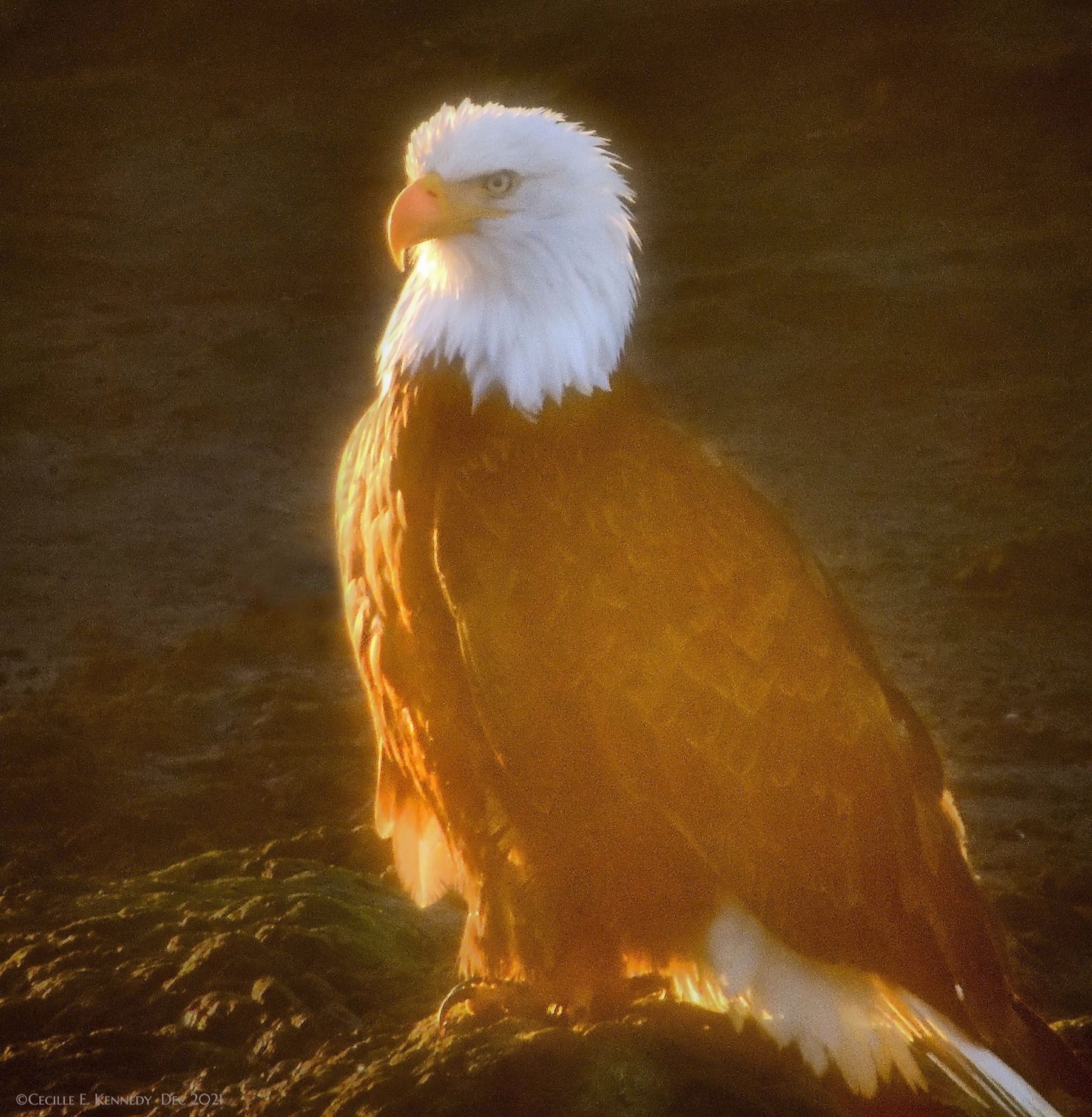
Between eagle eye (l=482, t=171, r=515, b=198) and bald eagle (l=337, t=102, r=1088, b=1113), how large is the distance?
0.26 metres

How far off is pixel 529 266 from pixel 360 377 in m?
3.78

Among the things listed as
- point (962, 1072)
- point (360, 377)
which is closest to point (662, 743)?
point (962, 1072)

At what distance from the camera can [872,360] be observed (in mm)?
5715

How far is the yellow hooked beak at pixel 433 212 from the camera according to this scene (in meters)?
2.08

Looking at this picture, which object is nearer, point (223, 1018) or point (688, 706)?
point (688, 706)

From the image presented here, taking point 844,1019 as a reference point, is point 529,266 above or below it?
above

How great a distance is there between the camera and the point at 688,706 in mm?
1881

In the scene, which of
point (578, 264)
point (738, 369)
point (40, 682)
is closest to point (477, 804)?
point (578, 264)

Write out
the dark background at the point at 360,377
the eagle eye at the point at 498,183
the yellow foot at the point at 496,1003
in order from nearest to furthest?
the yellow foot at the point at 496,1003 → the eagle eye at the point at 498,183 → the dark background at the point at 360,377

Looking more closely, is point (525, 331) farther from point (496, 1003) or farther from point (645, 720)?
point (496, 1003)

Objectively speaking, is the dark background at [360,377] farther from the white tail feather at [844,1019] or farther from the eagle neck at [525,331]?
the eagle neck at [525,331]

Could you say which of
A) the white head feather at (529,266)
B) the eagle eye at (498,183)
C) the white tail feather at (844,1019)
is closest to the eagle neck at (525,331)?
the white head feather at (529,266)

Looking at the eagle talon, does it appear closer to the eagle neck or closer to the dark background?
the dark background

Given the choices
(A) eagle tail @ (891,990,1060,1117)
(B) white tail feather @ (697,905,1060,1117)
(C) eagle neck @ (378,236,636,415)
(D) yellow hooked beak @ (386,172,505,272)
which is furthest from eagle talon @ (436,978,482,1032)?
(D) yellow hooked beak @ (386,172,505,272)
